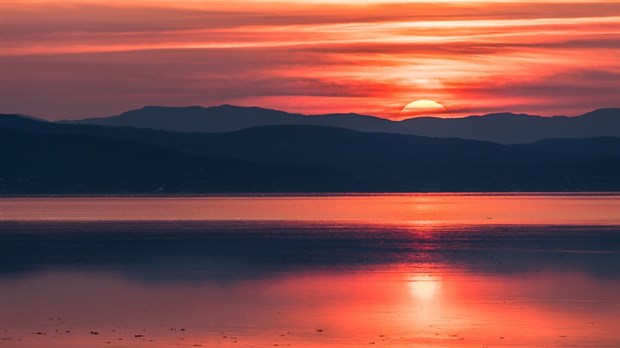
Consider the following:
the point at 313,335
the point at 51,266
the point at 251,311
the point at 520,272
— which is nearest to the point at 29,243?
the point at 51,266

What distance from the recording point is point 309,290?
33.9 m

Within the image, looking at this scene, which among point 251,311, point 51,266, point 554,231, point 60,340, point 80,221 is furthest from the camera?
point 80,221

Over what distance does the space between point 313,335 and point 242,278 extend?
1242 centimetres

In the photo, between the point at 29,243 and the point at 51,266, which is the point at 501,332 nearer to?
the point at 51,266

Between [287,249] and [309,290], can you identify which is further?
[287,249]

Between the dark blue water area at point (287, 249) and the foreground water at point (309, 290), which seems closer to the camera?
the foreground water at point (309, 290)

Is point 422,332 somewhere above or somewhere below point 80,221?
below

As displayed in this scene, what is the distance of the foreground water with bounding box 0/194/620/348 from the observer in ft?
83.1

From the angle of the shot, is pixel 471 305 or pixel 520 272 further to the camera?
pixel 520 272

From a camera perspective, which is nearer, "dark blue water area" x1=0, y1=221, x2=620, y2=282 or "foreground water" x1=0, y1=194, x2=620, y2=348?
"foreground water" x1=0, y1=194, x2=620, y2=348

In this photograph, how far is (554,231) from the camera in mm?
65375

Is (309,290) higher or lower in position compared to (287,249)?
lower

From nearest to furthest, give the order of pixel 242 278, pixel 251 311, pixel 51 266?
pixel 251 311
pixel 242 278
pixel 51 266

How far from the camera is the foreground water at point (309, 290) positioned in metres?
25.3
